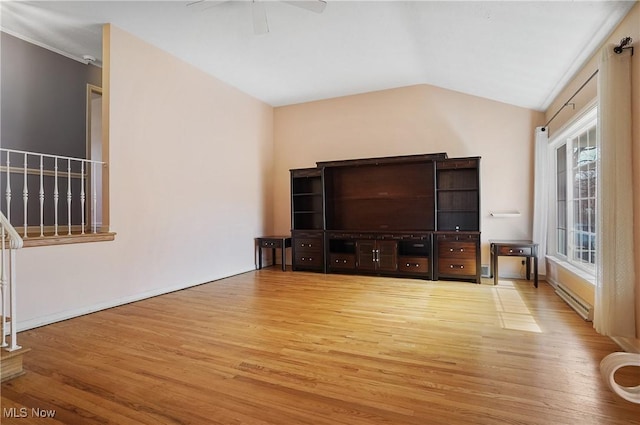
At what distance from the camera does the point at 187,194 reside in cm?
479

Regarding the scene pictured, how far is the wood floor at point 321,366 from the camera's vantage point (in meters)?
1.69

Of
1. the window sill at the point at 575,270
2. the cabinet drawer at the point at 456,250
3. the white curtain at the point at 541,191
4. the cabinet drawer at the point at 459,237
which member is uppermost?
the white curtain at the point at 541,191

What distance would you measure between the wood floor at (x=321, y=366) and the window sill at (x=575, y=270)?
382mm

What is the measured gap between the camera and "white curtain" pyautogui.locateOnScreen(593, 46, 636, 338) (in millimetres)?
2500

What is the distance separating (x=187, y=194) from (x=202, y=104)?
4.74 feet

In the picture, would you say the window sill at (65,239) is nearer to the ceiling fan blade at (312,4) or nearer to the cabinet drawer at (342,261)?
the ceiling fan blade at (312,4)

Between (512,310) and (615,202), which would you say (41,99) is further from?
(615,202)

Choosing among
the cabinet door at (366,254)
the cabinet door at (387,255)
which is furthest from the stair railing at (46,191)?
the cabinet door at (387,255)

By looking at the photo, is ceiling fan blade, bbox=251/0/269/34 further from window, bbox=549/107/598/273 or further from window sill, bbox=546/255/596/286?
window sill, bbox=546/255/596/286

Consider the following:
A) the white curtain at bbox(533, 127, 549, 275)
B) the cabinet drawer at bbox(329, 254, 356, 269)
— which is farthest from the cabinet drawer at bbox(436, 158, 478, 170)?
the cabinet drawer at bbox(329, 254, 356, 269)

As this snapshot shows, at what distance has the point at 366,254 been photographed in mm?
5516

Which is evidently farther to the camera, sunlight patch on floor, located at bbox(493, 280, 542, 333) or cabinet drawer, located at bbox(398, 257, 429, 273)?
cabinet drawer, located at bbox(398, 257, 429, 273)

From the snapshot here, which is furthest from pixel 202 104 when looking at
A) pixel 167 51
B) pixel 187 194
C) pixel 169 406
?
pixel 169 406

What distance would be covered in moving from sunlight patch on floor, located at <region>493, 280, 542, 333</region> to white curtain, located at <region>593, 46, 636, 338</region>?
1.77ft
